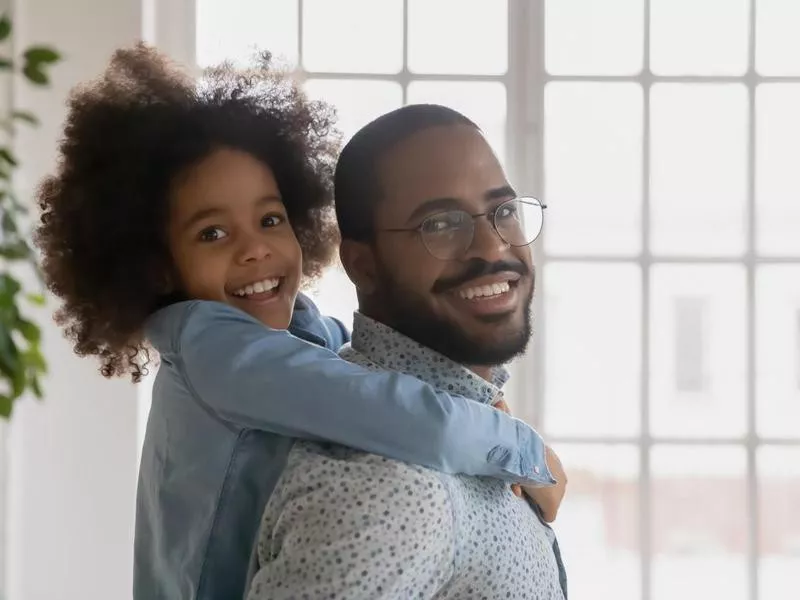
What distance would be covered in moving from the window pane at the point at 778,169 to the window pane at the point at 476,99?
0.59 meters

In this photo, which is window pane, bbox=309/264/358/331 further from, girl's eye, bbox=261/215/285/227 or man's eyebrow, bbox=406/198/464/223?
man's eyebrow, bbox=406/198/464/223

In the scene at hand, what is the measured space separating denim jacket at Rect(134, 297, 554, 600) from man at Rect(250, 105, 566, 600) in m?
0.04

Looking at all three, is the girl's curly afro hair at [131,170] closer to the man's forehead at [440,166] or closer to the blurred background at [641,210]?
the man's forehead at [440,166]

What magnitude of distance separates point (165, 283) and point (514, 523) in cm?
58

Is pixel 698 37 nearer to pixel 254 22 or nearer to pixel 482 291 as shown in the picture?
pixel 254 22

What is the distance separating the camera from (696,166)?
232cm

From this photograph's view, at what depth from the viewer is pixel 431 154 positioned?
3.90ft

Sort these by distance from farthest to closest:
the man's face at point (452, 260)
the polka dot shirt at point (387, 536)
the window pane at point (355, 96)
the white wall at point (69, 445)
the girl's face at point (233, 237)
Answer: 1. the window pane at point (355, 96)
2. the white wall at point (69, 445)
3. the girl's face at point (233, 237)
4. the man's face at point (452, 260)
5. the polka dot shirt at point (387, 536)

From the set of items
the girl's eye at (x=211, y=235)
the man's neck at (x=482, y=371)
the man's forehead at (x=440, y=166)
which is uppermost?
the man's forehead at (x=440, y=166)

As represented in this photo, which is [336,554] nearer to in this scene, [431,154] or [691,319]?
[431,154]

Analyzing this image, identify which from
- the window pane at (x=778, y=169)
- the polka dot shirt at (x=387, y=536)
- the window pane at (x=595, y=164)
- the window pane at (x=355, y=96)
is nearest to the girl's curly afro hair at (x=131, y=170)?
the polka dot shirt at (x=387, y=536)

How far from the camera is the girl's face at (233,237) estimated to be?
4.31ft

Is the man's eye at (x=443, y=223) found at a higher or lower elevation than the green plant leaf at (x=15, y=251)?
higher

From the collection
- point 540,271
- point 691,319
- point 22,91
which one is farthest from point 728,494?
point 22,91
